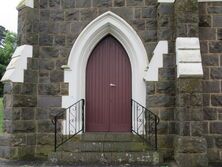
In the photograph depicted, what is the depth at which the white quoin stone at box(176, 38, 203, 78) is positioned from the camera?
8.01 m

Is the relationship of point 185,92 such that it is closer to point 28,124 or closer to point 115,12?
point 115,12

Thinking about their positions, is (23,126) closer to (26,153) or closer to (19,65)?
(26,153)

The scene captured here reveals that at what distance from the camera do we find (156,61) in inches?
359

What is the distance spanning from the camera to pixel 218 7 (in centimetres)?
915

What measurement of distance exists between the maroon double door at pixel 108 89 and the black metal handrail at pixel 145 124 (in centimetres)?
25

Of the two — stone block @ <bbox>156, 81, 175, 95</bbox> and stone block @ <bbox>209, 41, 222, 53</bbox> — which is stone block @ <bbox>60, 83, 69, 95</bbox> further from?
stone block @ <bbox>209, 41, 222, 53</bbox>

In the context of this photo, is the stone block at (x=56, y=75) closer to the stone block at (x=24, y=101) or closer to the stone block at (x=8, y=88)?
the stone block at (x=24, y=101)

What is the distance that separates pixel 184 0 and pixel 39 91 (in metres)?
4.34

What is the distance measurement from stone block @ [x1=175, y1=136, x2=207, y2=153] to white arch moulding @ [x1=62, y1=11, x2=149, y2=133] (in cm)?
168

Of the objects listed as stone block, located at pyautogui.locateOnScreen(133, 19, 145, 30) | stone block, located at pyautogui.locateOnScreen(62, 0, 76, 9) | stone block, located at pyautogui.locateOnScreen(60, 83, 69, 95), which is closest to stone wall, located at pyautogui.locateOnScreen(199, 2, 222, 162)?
stone block, located at pyautogui.locateOnScreen(133, 19, 145, 30)

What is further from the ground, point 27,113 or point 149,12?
point 149,12

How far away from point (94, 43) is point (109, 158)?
3.13 m

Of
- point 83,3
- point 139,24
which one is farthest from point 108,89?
point 83,3

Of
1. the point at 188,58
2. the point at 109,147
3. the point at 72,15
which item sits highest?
the point at 72,15
